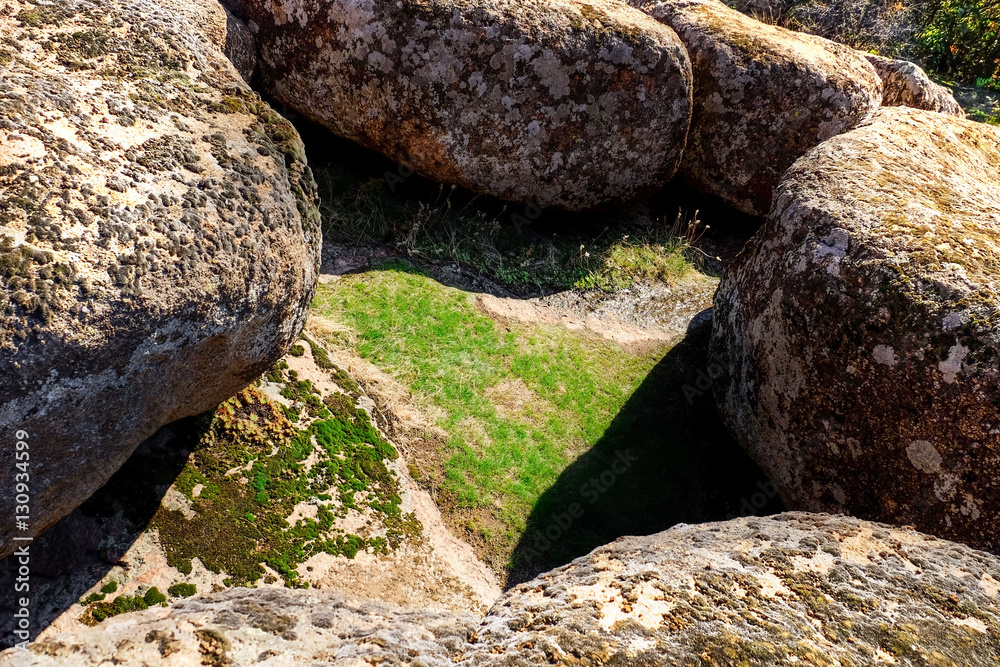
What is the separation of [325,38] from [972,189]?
18.8ft

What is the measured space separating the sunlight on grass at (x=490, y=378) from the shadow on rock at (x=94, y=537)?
1947mm

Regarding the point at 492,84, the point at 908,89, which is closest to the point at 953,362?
the point at 492,84

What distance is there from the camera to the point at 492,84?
6.45 meters

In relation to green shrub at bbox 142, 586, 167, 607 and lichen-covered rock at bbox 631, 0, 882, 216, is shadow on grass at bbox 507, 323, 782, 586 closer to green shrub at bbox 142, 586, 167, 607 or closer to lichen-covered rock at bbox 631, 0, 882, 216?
green shrub at bbox 142, 586, 167, 607

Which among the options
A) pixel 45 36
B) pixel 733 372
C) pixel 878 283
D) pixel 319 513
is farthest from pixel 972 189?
pixel 45 36

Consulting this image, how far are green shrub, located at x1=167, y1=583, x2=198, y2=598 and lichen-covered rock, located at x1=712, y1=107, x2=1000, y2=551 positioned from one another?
400 cm

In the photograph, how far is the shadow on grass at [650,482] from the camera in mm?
5027

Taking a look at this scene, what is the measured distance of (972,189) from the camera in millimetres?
5348

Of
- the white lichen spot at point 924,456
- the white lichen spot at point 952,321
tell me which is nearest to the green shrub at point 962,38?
the white lichen spot at point 952,321

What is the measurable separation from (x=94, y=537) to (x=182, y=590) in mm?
518

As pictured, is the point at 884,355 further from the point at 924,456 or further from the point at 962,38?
Result: the point at 962,38

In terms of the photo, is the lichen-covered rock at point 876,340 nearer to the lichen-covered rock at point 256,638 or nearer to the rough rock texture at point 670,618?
the rough rock texture at point 670,618

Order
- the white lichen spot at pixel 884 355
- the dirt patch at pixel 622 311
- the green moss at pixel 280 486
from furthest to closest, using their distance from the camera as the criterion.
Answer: the dirt patch at pixel 622 311
the white lichen spot at pixel 884 355
the green moss at pixel 280 486

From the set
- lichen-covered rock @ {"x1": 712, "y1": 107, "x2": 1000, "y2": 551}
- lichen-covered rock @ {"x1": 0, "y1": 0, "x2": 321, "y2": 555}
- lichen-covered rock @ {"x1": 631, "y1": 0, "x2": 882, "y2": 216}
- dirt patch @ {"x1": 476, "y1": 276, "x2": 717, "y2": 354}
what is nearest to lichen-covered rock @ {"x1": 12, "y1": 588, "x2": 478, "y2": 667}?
lichen-covered rock @ {"x1": 0, "y1": 0, "x2": 321, "y2": 555}
